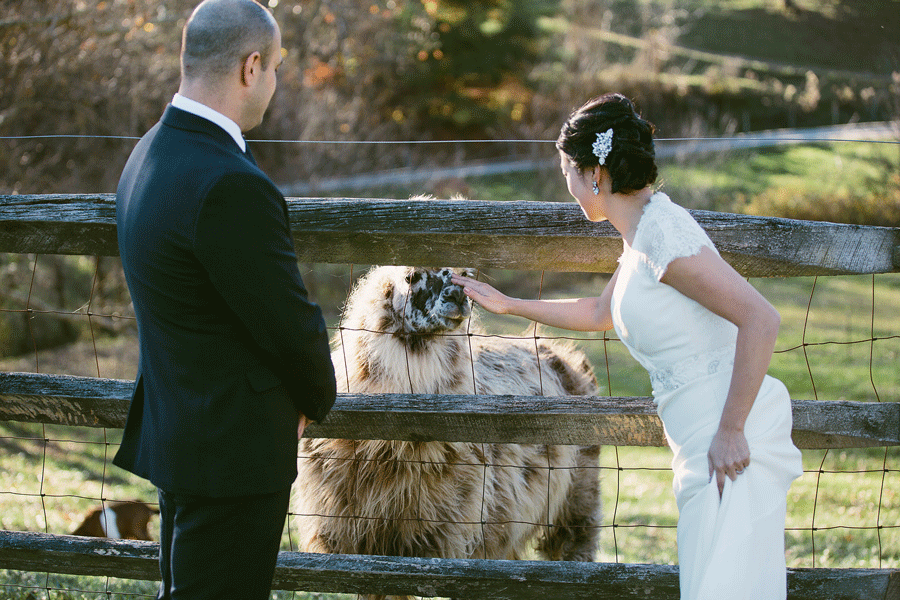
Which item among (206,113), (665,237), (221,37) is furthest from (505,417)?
(221,37)

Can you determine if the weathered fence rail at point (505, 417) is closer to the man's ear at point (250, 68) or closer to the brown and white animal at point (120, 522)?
the man's ear at point (250, 68)

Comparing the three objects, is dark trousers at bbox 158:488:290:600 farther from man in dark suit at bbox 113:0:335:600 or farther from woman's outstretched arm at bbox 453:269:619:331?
woman's outstretched arm at bbox 453:269:619:331

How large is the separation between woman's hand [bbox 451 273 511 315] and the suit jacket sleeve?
37.2 inches

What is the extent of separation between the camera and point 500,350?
4.12 metres

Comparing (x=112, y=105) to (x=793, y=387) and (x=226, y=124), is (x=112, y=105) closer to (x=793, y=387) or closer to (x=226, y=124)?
(x=226, y=124)

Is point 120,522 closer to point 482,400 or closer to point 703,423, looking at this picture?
point 482,400

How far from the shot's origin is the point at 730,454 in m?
2.07

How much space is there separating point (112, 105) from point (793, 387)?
1072 cm

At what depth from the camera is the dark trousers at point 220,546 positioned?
6.15ft

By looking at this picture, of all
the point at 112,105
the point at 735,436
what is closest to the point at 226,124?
the point at 735,436

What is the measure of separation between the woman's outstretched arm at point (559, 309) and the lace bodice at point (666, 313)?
32cm

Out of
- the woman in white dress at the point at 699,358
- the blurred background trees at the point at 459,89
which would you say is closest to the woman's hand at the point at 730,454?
the woman in white dress at the point at 699,358

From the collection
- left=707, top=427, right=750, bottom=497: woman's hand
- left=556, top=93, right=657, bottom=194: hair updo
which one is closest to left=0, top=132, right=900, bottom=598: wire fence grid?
left=707, top=427, right=750, bottom=497: woman's hand


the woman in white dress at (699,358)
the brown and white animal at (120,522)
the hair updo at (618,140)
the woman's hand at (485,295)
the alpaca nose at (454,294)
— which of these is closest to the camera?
the woman in white dress at (699,358)
